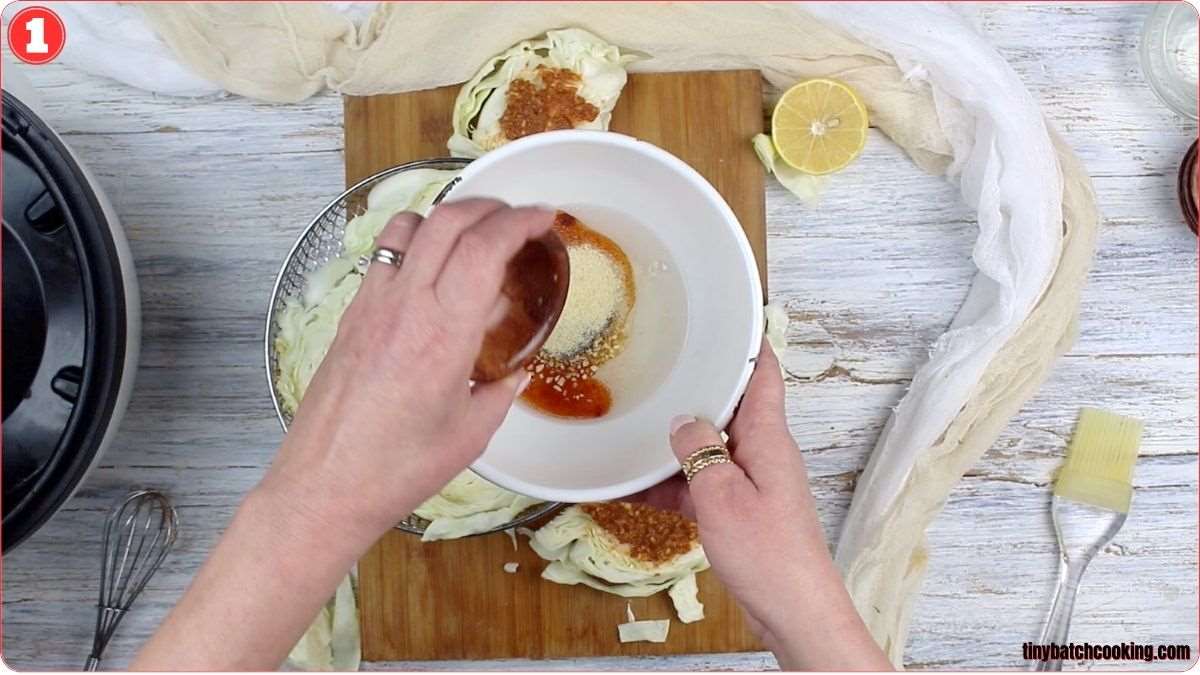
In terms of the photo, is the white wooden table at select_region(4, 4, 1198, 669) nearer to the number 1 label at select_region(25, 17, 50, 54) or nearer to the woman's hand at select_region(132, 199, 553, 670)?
the number 1 label at select_region(25, 17, 50, 54)

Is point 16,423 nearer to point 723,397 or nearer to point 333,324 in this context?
point 333,324

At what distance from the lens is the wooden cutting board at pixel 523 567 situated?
46.8 inches

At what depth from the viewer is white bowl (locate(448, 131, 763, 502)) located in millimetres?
915

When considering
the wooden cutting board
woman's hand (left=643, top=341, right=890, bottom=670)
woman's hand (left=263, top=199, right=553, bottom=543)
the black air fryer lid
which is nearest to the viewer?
woman's hand (left=263, top=199, right=553, bottom=543)

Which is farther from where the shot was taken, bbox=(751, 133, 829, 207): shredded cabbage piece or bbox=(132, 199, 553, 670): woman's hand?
bbox=(751, 133, 829, 207): shredded cabbage piece

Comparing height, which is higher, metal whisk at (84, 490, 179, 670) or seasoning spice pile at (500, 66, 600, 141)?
seasoning spice pile at (500, 66, 600, 141)

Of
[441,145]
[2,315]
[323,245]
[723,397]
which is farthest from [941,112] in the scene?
[2,315]

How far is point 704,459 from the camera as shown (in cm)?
86

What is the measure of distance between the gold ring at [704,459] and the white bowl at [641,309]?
0.05 metres

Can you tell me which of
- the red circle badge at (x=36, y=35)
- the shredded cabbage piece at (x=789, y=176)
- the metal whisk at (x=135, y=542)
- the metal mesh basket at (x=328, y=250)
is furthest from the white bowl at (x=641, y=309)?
the red circle badge at (x=36, y=35)

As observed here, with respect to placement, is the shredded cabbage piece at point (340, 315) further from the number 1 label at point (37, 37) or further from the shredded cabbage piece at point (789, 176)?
the number 1 label at point (37, 37)

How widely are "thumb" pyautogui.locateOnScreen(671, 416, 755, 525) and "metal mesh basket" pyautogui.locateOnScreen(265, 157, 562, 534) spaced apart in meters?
0.28

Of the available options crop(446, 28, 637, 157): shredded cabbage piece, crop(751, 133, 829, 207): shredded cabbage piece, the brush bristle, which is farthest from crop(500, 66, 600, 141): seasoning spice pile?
the brush bristle

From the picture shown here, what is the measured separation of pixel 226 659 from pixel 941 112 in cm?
110
